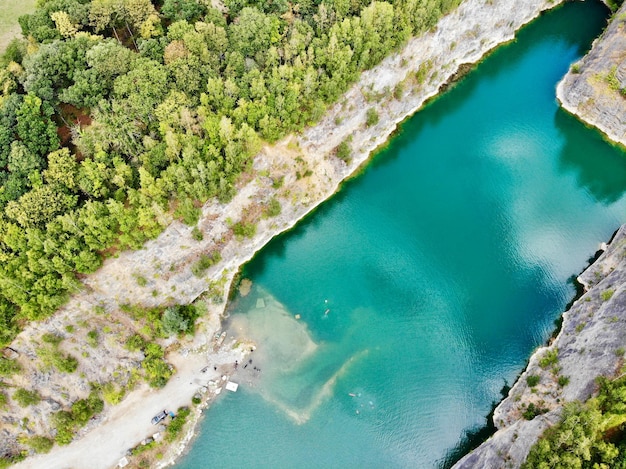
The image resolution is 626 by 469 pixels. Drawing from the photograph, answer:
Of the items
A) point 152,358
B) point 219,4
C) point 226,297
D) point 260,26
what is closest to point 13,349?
point 152,358

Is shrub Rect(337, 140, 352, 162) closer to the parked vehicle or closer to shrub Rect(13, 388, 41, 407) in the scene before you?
the parked vehicle

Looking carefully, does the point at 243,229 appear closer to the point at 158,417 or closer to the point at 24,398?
the point at 158,417

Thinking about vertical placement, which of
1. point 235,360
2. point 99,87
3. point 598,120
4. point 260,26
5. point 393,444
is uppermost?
point 260,26

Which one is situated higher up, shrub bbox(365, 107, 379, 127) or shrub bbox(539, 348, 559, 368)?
shrub bbox(365, 107, 379, 127)

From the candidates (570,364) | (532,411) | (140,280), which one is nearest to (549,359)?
(570,364)

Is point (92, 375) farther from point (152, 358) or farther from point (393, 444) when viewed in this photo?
point (393, 444)

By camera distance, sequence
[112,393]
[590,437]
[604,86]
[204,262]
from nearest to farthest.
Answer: [590,437] → [112,393] → [204,262] → [604,86]

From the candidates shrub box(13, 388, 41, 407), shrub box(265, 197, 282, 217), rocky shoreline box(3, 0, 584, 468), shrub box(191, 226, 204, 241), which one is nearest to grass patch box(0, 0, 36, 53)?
shrub box(191, 226, 204, 241)
